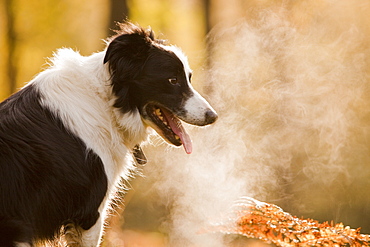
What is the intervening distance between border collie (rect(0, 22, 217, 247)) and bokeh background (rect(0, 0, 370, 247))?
1.41 m

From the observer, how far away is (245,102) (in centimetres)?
818

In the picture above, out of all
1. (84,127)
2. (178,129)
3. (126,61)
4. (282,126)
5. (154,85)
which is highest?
(126,61)

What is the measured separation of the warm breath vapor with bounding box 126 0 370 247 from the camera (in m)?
7.11

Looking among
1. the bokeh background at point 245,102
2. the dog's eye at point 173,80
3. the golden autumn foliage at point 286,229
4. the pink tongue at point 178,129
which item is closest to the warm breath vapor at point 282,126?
the bokeh background at point 245,102

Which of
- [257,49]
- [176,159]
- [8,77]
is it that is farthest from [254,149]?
[8,77]

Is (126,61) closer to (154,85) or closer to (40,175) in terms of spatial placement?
(154,85)

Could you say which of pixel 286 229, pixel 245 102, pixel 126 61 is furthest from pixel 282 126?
pixel 126 61

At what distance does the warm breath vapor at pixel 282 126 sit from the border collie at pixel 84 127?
6.88 feet

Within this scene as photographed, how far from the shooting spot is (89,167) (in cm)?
315

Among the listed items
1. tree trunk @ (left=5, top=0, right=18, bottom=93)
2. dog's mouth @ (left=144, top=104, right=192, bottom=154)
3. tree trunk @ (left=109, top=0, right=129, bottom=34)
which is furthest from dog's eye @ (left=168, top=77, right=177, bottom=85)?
tree trunk @ (left=5, top=0, right=18, bottom=93)

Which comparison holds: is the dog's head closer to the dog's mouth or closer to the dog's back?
the dog's mouth

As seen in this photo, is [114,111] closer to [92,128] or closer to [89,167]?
[92,128]

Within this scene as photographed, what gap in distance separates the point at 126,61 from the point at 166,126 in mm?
684

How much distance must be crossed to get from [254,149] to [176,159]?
1.77 meters
